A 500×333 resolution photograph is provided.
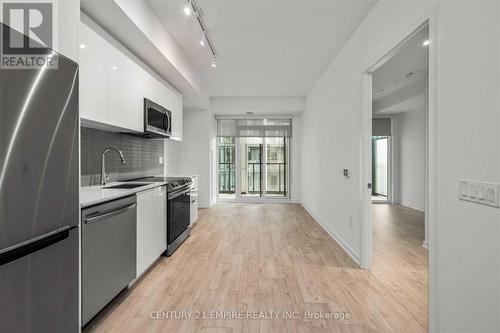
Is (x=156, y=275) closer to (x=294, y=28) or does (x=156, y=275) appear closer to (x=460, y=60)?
(x=460, y=60)

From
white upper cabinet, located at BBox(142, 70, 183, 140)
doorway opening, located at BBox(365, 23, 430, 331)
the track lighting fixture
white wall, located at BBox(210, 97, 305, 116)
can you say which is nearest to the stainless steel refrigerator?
the track lighting fixture

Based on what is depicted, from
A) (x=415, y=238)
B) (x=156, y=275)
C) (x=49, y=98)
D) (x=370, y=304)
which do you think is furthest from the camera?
(x=415, y=238)

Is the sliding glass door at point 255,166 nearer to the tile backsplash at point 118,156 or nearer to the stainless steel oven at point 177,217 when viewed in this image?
the tile backsplash at point 118,156

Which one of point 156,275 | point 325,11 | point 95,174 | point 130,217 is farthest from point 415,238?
point 95,174

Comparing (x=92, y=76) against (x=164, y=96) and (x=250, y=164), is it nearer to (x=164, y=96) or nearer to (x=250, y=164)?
(x=164, y=96)

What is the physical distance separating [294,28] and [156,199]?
98.9 inches

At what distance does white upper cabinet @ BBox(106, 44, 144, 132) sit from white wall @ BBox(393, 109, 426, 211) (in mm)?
5940

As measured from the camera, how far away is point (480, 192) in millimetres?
1192

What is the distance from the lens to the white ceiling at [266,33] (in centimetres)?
237

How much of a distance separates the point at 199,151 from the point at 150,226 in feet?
11.4

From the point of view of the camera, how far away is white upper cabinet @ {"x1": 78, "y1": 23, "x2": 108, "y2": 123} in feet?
5.87

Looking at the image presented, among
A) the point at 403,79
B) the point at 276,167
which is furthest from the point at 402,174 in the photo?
the point at 276,167

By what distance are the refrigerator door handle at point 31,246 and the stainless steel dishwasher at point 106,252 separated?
0.93 feet

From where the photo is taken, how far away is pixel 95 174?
98.2 inches
